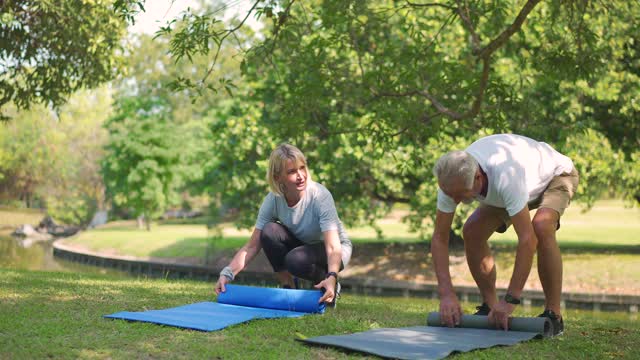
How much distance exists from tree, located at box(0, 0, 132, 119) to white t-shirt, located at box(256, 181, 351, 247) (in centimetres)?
592

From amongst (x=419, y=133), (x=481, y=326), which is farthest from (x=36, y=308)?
(x=419, y=133)

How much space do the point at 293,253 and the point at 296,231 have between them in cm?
21

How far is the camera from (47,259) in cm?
2733

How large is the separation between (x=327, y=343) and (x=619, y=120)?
54.9 feet

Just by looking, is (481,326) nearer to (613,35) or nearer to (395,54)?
(395,54)

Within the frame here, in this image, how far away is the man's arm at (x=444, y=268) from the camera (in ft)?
15.5

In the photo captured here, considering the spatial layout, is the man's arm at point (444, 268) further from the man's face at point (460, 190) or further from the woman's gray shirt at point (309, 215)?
the woman's gray shirt at point (309, 215)

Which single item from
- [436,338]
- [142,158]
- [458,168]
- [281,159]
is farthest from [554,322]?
[142,158]

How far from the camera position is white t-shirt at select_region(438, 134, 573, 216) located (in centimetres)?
439

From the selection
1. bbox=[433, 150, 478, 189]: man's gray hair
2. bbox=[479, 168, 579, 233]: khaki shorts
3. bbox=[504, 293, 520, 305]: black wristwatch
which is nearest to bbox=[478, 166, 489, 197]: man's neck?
bbox=[433, 150, 478, 189]: man's gray hair

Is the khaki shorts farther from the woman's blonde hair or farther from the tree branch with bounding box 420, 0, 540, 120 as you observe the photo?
the tree branch with bounding box 420, 0, 540, 120

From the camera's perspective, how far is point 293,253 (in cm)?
568

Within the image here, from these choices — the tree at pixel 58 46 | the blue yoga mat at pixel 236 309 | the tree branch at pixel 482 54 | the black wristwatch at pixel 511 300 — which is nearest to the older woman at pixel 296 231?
the blue yoga mat at pixel 236 309

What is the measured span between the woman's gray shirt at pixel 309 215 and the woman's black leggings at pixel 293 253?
0.24 feet
